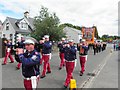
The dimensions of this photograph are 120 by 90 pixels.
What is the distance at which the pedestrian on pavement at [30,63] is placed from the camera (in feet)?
15.2

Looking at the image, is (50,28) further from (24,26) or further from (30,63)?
(30,63)

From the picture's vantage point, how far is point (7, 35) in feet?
144

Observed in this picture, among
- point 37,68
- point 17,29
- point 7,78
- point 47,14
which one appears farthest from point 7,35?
point 37,68

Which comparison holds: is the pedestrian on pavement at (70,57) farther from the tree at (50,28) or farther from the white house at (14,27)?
the white house at (14,27)

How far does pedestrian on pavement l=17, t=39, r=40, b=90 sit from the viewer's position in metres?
4.63

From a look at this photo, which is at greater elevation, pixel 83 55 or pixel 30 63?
pixel 30 63

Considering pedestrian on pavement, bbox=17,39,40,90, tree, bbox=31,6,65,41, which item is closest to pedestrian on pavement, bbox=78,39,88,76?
pedestrian on pavement, bbox=17,39,40,90

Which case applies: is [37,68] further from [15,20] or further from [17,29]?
[15,20]

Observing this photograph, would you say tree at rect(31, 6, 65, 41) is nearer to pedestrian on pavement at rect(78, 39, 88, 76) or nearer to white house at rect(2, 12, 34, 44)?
white house at rect(2, 12, 34, 44)

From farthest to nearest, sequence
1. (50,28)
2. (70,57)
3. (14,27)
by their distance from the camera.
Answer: (14,27)
(50,28)
(70,57)

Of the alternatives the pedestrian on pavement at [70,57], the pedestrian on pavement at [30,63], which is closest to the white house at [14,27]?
the pedestrian on pavement at [70,57]

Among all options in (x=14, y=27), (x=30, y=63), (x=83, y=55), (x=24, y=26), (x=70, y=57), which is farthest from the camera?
(x=24, y=26)

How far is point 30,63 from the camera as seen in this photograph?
464cm

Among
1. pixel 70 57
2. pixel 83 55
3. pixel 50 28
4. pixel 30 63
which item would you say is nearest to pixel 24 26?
pixel 50 28
